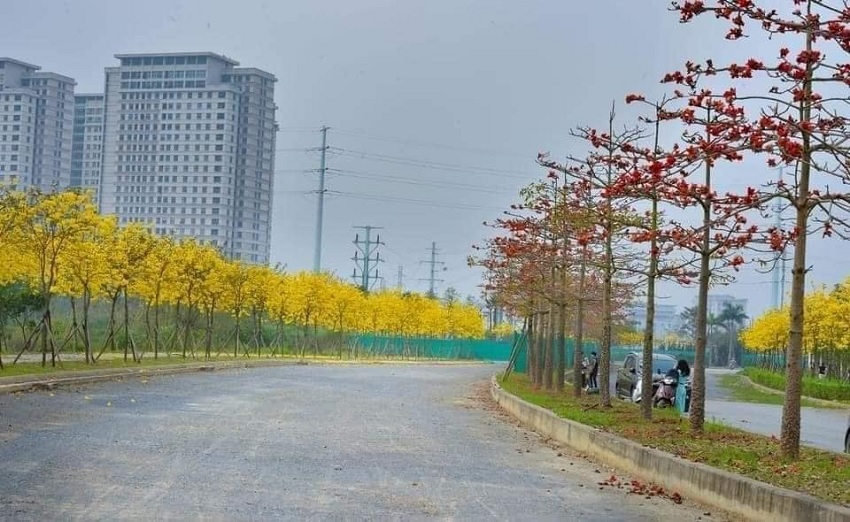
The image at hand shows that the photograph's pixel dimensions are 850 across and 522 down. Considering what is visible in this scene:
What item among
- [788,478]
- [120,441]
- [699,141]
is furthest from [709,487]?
[120,441]

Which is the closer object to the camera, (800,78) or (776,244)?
(800,78)

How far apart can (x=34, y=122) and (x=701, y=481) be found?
77.0 m

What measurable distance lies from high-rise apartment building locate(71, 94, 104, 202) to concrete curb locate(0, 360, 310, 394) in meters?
46.1

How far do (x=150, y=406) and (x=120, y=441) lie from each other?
6.48 metres

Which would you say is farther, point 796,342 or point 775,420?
point 775,420

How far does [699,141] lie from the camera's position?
10055 millimetres

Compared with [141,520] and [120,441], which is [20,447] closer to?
[120,441]

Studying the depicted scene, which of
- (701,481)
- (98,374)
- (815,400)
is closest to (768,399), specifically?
(815,400)

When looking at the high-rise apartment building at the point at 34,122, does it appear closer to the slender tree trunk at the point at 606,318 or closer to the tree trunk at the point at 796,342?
the slender tree trunk at the point at 606,318

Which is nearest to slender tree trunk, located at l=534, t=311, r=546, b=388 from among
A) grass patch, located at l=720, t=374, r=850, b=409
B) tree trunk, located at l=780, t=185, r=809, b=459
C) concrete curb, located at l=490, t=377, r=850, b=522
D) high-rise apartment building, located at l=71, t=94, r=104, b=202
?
grass patch, located at l=720, t=374, r=850, b=409

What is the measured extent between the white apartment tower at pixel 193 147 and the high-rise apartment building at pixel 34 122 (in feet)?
11.8

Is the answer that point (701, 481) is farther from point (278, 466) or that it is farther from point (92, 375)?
point (92, 375)

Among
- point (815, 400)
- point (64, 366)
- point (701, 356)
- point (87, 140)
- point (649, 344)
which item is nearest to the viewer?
point (701, 356)

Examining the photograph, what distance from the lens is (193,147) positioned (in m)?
79.2
